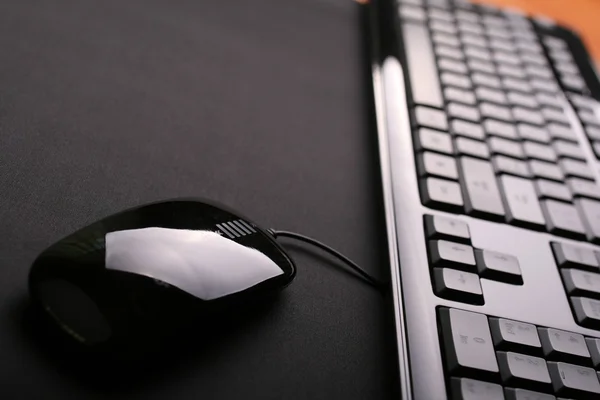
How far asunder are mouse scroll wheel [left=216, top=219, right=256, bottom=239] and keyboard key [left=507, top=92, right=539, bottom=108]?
35cm

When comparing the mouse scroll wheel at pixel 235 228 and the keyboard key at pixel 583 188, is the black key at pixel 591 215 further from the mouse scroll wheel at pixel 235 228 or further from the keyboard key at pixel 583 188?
the mouse scroll wheel at pixel 235 228

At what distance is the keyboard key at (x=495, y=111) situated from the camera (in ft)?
1.73

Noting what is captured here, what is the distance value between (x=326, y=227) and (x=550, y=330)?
0.16m

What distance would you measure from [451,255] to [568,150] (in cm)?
22

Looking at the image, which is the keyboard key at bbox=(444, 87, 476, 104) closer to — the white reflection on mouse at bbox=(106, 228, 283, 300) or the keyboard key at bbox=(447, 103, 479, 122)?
the keyboard key at bbox=(447, 103, 479, 122)

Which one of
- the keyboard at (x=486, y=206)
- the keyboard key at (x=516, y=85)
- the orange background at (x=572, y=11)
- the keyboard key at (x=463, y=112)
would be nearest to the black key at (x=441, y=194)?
the keyboard at (x=486, y=206)

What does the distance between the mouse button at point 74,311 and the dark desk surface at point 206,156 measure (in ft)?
0.08

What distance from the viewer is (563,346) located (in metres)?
0.34

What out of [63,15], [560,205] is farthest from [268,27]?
[560,205]

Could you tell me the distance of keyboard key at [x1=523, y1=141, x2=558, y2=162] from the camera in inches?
19.6

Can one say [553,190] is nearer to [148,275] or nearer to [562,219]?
[562,219]

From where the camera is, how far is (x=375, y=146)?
47 centimetres

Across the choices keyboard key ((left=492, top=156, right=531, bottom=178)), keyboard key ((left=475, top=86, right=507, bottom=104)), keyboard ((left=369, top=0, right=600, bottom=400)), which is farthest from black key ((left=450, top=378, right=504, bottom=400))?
keyboard key ((left=475, top=86, right=507, bottom=104))

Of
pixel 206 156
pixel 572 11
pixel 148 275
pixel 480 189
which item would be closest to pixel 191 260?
pixel 148 275
